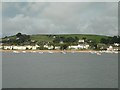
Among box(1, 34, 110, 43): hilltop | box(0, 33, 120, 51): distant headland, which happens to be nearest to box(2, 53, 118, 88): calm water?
box(0, 33, 120, 51): distant headland

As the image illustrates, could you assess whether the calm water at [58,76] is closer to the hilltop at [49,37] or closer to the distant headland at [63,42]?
the distant headland at [63,42]

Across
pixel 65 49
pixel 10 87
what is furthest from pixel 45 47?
pixel 10 87

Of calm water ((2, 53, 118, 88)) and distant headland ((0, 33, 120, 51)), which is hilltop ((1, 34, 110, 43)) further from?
calm water ((2, 53, 118, 88))

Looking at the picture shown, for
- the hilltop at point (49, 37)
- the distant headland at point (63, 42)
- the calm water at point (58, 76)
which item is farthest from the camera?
the hilltop at point (49, 37)

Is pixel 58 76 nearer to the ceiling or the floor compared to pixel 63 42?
nearer to the floor

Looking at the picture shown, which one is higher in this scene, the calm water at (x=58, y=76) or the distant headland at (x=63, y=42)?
the distant headland at (x=63, y=42)

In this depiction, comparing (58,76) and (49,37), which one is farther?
(49,37)

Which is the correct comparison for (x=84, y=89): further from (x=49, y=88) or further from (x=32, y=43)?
(x=32, y=43)

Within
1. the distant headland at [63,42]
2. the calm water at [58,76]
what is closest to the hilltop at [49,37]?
the distant headland at [63,42]

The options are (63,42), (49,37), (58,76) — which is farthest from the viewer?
(49,37)

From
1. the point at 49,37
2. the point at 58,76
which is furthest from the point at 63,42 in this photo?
the point at 58,76

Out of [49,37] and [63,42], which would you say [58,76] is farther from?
[49,37]
